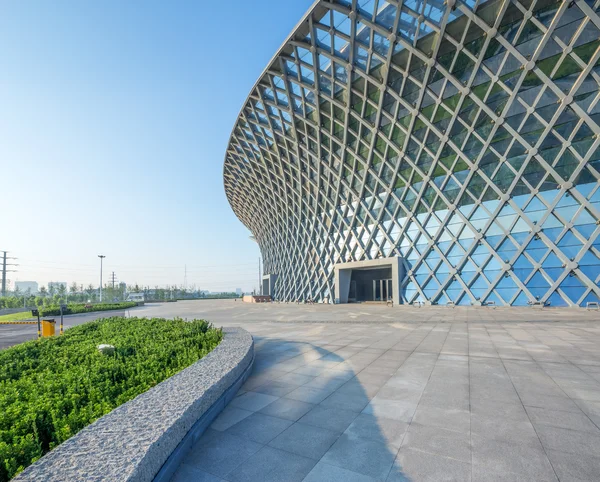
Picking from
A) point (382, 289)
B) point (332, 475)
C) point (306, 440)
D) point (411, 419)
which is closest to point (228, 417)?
point (306, 440)

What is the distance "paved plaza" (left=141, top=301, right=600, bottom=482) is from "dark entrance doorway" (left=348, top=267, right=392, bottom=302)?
32.3 metres

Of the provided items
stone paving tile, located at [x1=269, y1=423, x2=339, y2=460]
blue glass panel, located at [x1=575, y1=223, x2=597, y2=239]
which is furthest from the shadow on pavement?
blue glass panel, located at [x1=575, y1=223, x2=597, y2=239]

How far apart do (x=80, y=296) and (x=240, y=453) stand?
428ft

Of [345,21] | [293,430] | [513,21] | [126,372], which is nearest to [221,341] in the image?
[126,372]

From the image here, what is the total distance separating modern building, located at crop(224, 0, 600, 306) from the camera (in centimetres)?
2203

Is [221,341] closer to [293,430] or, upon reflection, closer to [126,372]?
[126,372]

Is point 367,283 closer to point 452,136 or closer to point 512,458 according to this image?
point 452,136

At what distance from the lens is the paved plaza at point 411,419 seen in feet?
11.8

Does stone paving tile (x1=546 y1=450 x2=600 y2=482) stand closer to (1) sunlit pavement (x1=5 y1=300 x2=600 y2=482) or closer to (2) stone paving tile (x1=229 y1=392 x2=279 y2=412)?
(1) sunlit pavement (x1=5 y1=300 x2=600 y2=482)

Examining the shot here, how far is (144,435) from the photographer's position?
11.2 feet

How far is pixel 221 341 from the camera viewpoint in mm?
9219

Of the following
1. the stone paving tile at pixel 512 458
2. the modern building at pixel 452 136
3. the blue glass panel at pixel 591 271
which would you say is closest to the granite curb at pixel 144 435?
the stone paving tile at pixel 512 458

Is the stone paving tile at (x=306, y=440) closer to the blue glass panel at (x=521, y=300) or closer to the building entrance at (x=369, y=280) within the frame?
the blue glass panel at (x=521, y=300)

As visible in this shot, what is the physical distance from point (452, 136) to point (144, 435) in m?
31.0
